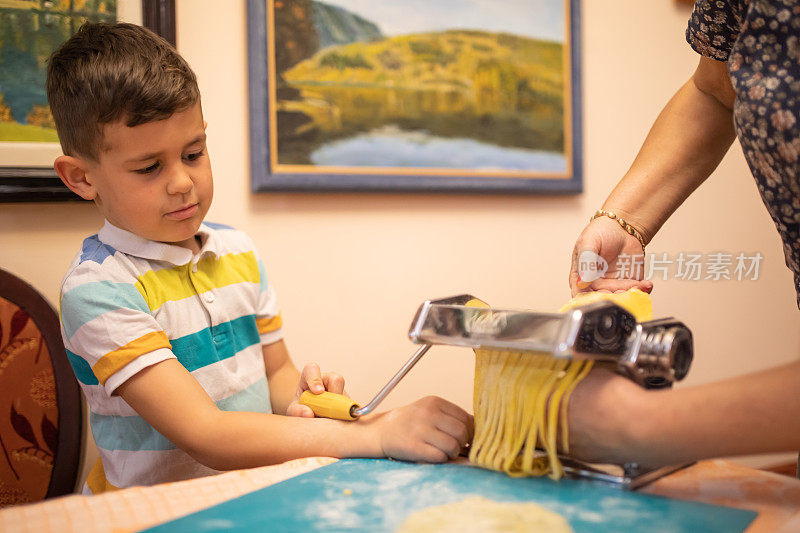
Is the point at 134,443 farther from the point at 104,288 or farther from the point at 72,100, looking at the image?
the point at 72,100

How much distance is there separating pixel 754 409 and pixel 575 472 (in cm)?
18

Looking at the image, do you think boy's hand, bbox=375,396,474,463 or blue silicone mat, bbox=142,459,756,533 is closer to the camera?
blue silicone mat, bbox=142,459,756,533

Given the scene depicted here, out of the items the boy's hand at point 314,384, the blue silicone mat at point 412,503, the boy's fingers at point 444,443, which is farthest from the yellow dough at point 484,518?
the boy's hand at point 314,384

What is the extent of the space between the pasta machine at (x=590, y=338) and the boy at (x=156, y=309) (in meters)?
0.13

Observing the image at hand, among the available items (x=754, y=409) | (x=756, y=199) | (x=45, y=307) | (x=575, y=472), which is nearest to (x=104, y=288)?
(x=45, y=307)

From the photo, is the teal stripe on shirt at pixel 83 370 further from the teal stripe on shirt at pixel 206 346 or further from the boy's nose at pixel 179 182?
the boy's nose at pixel 179 182

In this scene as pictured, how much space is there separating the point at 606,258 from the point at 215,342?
55cm

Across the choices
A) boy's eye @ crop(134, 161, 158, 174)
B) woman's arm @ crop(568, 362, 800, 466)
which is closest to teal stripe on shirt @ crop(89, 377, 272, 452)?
boy's eye @ crop(134, 161, 158, 174)

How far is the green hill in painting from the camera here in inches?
55.9

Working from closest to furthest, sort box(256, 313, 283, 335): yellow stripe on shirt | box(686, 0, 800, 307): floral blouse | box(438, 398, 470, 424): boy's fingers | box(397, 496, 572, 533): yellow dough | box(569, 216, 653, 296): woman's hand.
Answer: box(397, 496, 572, 533): yellow dough → box(686, 0, 800, 307): floral blouse → box(438, 398, 470, 424): boy's fingers → box(569, 216, 653, 296): woman's hand → box(256, 313, 283, 335): yellow stripe on shirt

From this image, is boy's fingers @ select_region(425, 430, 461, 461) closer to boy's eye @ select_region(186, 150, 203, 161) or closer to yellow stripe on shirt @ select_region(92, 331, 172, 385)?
yellow stripe on shirt @ select_region(92, 331, 172, 385)

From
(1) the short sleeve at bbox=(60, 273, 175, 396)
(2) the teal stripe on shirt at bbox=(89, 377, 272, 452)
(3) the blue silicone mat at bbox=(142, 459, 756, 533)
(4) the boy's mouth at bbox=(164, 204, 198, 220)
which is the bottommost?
(2) the teal stripe on shirt at bbox=(89, 377, 272, 452)

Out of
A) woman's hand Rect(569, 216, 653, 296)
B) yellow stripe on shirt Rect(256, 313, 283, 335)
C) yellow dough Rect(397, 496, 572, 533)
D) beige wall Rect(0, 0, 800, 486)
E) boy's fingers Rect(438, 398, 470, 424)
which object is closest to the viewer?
yellow dough Rect(397, 496, 572, 533)

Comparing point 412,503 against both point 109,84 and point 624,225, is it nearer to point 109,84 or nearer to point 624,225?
point 624,225
